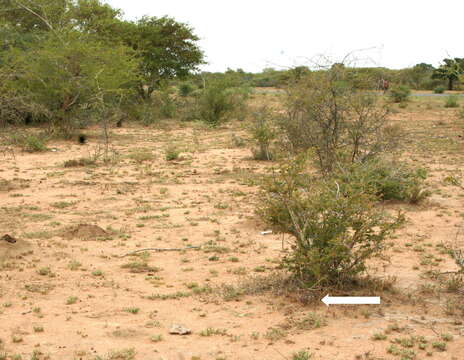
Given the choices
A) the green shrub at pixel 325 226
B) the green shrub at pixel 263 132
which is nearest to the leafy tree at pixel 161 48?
the green shrub at pixel 263 132

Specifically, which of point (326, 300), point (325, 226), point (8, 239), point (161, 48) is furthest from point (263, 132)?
point (161, 48)

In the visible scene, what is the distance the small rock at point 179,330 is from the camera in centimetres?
498

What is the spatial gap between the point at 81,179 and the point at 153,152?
15.1ft

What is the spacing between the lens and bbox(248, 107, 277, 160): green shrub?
15188 millimetres

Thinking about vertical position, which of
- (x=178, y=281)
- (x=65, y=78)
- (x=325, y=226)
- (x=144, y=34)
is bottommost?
(x=178, y=281)

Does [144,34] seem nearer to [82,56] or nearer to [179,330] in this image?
[82,56]

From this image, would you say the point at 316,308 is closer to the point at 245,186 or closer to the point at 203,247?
the point at 203,247

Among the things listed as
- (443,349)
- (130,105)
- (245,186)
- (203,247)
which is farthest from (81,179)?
(130,105)

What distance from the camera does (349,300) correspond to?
5.49 meters

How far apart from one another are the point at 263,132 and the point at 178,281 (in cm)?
907

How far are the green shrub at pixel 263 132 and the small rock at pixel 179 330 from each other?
A: 1028cm

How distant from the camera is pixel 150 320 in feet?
17.4

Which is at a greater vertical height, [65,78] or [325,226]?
[65,78]

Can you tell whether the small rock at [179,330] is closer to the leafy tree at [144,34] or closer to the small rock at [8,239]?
the small rock at [8,239]
